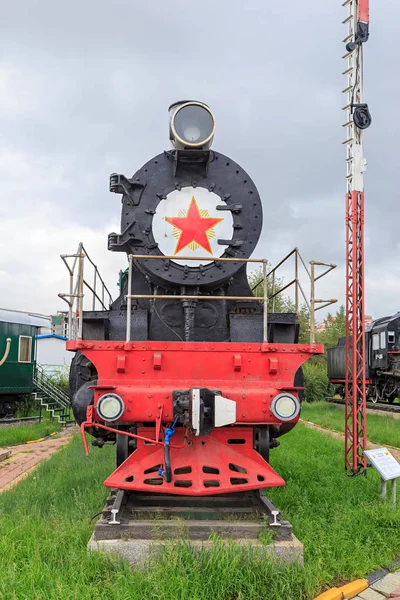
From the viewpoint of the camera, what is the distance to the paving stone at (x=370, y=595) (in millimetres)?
3797

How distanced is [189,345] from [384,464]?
2.89m

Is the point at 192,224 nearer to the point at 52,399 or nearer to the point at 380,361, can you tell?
the point at 52,399

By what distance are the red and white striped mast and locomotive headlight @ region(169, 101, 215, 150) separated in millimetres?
2901

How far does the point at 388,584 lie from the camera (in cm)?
403

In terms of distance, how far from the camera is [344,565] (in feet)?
13.7

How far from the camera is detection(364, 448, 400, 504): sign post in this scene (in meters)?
5.75

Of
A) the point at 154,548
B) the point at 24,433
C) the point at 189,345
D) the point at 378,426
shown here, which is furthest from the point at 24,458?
the point at 378,426

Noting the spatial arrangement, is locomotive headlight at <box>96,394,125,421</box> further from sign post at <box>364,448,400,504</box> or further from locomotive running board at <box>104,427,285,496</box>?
sign post at <box>364,448,400,504</box>

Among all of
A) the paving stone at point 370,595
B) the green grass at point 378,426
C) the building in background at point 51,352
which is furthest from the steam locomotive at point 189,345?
the building in background at point 51,352

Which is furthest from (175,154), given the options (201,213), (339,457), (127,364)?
(339,457)

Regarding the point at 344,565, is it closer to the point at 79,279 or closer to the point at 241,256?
the point at 241,256

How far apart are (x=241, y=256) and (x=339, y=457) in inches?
183

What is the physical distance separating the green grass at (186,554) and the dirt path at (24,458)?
1.58 meters

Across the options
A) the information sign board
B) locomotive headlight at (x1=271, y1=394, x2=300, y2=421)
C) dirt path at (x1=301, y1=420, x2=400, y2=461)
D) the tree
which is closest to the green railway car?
dirt path at (x1=301, y1=420, x2=400, y2=461)
